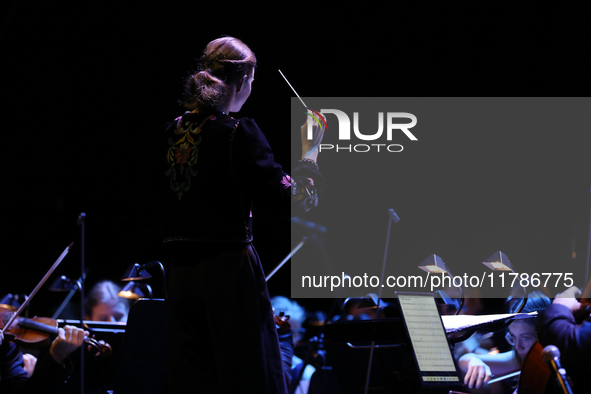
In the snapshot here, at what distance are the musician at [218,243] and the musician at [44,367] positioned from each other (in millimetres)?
1586

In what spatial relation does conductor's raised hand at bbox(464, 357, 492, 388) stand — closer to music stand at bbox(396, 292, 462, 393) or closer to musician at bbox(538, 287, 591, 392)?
music stand at bbox(396, 292, 462, 393)

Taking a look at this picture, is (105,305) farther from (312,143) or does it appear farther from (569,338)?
(569,338)

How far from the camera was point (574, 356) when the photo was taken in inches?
52.9

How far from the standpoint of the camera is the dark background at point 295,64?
3.65 meters

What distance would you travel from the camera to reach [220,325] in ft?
3.86

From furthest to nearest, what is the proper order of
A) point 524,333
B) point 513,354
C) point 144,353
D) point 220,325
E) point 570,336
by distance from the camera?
1. point 513,354
2. point 524,333
3. point 144,353
4. point 570,336
5. point 220,325

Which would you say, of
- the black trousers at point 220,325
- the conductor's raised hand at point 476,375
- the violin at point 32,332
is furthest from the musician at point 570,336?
the violin at point 32,332

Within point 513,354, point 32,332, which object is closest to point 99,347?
point 32,332

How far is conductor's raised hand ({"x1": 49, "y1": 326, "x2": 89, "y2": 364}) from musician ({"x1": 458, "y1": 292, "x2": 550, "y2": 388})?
1.87 m

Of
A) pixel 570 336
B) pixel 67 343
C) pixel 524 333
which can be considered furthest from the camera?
pixel 524 333

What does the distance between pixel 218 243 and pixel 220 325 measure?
18cm

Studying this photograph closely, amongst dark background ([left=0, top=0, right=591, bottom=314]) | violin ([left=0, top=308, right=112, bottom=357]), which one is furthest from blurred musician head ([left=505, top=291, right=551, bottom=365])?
violin ([left=0, top=308, right=112, bottom=357])

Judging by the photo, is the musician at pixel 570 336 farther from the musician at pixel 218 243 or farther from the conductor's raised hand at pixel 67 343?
the conductor's raised hand at pixel 67 343

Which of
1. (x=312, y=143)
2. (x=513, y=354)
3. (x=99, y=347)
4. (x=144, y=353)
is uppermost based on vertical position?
(x=312, y=143)
